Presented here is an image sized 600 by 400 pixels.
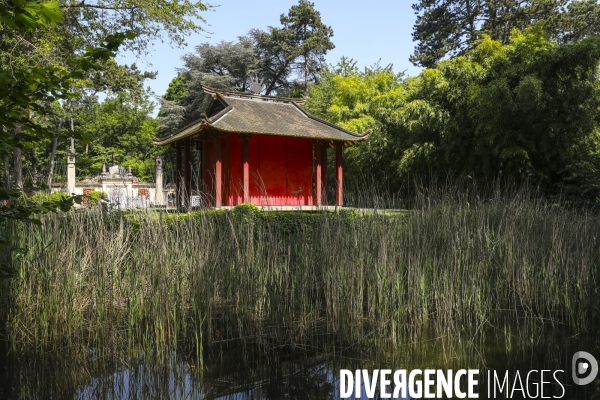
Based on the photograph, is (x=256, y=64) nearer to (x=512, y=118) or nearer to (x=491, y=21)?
(x=491, y=21)

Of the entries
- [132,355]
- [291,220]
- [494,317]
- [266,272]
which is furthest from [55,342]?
[291,220]

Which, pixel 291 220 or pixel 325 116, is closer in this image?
pixel 291 220

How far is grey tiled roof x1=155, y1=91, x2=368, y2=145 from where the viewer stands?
9.40 m

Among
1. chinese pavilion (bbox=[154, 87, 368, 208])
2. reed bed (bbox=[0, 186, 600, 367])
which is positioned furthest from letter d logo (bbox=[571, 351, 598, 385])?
chinese pavilion (bbox=[154, 87, 368, 208])

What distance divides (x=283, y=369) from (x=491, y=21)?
16.8 m

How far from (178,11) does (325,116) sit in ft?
23.2

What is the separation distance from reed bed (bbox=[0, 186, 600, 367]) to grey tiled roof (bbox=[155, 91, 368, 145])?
5996mm

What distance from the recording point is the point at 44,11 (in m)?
1.18

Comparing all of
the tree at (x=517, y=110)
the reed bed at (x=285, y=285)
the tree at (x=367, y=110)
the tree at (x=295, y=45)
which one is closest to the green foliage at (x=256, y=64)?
the tree at (x=295, y=45)

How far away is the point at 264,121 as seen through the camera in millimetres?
10055

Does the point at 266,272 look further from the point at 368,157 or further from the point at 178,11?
the point at 368,157

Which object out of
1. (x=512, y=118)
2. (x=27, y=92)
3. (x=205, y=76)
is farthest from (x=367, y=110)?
(x=27, y=92)

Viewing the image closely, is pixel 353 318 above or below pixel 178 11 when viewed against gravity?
below

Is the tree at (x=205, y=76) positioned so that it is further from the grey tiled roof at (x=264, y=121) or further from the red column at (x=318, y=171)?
the red column at (x=318, y=171)
